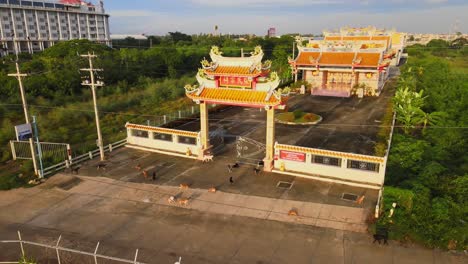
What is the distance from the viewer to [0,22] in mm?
107688

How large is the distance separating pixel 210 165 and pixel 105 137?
15.1 metres

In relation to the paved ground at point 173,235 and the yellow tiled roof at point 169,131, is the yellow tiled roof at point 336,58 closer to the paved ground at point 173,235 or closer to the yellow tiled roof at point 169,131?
the yellow tiled roof at point 169,131

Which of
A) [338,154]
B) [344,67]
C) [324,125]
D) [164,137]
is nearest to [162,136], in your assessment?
[164,137]

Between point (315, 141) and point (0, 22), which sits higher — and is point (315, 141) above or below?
below

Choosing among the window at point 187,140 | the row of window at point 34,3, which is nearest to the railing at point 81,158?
the window at point 187,140

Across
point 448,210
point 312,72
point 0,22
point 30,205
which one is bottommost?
point 30,205

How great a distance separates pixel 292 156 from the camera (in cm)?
2438

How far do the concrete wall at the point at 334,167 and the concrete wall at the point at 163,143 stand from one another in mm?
7173

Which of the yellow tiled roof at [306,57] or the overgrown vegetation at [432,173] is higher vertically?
the yellow tiled roof at [306,57]

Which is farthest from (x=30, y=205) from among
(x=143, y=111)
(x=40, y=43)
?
(x=40, y=43)

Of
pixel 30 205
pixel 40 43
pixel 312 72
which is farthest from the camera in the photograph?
pixel 40 43

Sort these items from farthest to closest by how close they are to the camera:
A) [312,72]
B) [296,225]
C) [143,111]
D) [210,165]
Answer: [312,72], [143,111], [210,165], [296,225]

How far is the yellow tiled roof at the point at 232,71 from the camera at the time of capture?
2450cm

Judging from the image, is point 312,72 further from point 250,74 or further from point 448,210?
point 448,210
